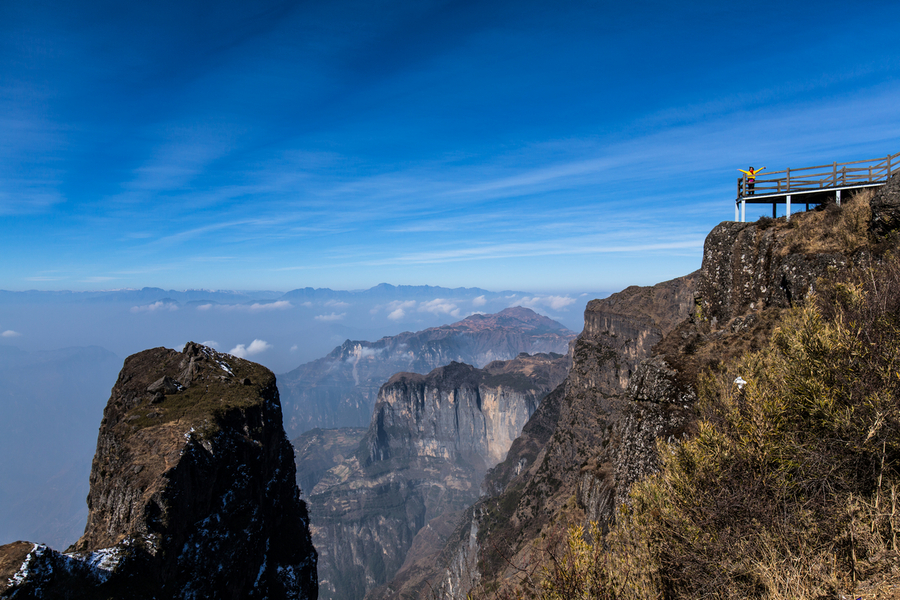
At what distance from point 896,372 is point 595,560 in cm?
914

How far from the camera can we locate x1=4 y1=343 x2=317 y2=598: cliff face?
24.0 metres

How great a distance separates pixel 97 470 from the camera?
1410 inches

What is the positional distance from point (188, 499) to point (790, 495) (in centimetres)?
3621

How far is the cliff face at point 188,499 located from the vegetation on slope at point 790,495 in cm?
2641

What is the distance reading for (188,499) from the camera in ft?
98.1

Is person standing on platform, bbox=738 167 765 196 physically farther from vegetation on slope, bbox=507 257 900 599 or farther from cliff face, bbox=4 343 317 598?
cliff face, bbox=4 343 317 598

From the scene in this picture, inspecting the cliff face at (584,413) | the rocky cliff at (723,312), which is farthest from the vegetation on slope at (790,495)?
the cliff face at (584,413)

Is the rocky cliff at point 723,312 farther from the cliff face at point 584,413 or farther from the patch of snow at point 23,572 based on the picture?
the cliff face at point 584,413

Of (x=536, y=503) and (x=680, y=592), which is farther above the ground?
(x=680, y=592)

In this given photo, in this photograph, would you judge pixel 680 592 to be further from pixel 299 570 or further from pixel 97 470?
pixel 97 470

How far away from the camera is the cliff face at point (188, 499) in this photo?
24.0 metres

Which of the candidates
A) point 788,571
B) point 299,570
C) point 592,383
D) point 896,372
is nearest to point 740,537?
point 788,571

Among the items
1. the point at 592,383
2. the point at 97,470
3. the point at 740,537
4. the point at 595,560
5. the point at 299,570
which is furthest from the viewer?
the point at 592,383

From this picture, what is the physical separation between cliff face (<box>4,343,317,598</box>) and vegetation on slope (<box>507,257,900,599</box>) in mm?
26411
